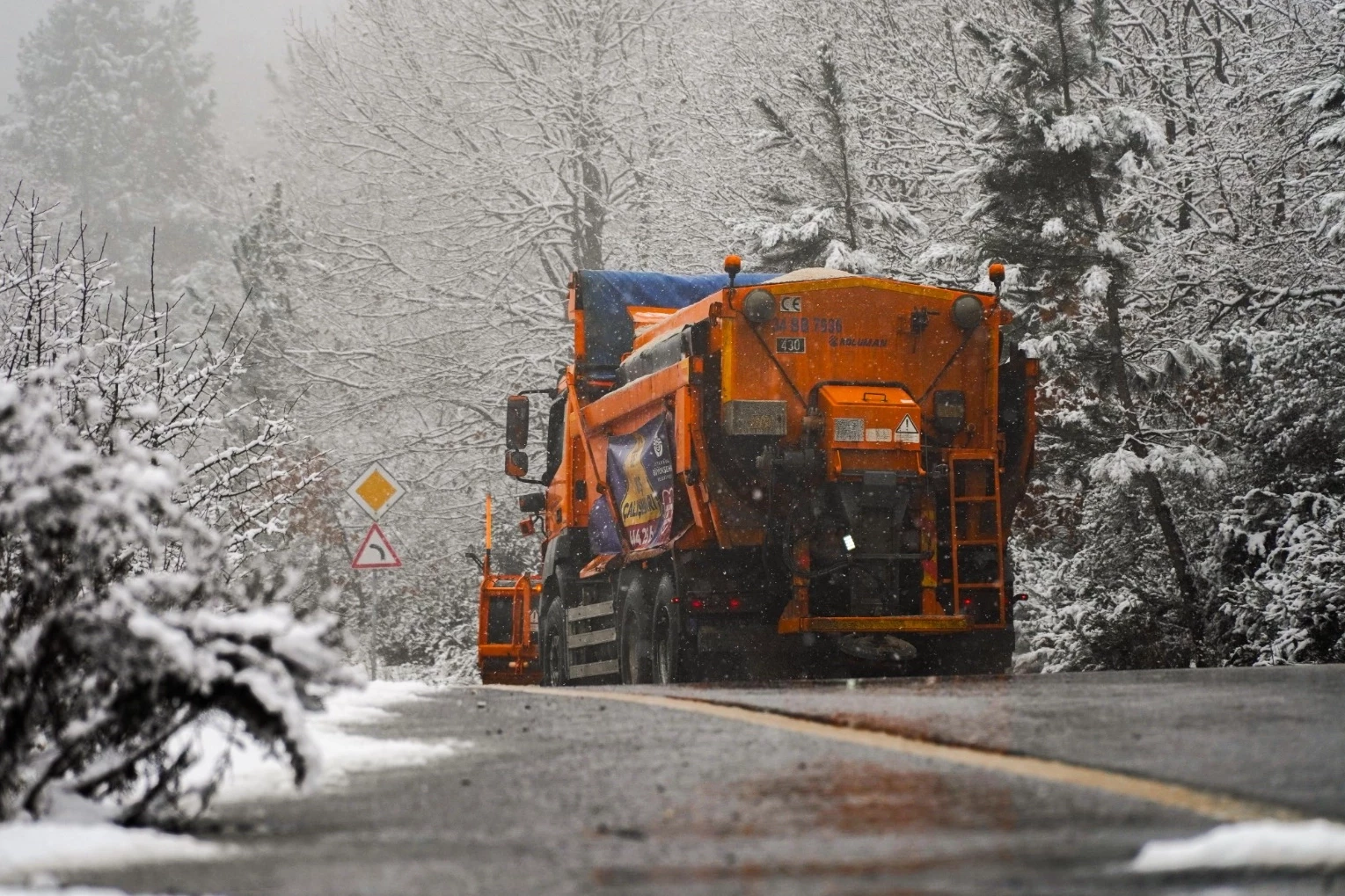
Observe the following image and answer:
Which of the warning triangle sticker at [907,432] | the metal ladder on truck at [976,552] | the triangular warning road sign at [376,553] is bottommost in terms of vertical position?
the metal ladder on truck at [976,552]

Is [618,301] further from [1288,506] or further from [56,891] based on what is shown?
[56,891]

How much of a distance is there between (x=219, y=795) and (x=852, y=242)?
1880 centimetres

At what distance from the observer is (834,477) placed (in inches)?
487

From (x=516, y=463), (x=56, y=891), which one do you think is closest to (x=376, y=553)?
(x=516, y=463)

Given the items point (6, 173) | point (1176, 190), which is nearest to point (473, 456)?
point (1176, 190)

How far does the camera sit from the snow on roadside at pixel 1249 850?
3.73m

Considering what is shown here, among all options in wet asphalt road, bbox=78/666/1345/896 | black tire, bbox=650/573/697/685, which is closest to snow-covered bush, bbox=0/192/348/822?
wet asphalt road, bbox=78/666/1345/896

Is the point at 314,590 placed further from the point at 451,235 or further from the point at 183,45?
the point at 183,45

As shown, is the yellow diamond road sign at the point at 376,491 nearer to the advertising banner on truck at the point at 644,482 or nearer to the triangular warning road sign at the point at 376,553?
the triangular warning road sign at the point at 376,553

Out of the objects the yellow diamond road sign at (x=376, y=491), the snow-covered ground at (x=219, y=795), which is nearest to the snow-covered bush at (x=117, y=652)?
the snow-covered ground at (x=219, y=795)

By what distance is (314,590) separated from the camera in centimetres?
3197

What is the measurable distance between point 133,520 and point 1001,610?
30.5 feet

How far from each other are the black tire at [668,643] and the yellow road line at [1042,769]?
492cm

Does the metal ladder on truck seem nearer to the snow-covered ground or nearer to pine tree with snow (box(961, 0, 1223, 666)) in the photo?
pine tree with snow (box(961, 0, 1223, 666))
